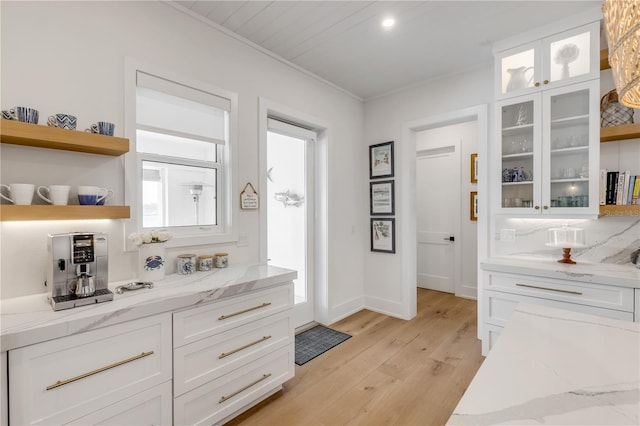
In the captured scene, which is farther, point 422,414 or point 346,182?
point 346,182

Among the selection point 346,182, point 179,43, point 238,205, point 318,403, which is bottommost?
point 318,403

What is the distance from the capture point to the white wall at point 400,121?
121 inches

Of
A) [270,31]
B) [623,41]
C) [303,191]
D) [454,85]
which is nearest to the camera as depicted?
[623,41]

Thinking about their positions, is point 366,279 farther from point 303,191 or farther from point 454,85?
point 454,85

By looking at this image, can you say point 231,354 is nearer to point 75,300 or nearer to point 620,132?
point 75,300

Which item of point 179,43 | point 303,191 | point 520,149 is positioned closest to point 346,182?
point 303,191

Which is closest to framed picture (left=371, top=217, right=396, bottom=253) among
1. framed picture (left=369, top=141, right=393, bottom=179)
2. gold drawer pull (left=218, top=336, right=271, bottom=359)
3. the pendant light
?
framed picture (left=369, top=141, right=393, bottom=179)

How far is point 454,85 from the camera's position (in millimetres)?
3189

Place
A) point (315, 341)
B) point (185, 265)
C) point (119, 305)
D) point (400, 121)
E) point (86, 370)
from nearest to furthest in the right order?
point (86, 370) < point (119, 305) < point (185, 265) < point (315, 341) < point (400, 121)

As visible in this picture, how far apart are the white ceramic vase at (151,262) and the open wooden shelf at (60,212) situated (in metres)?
0.24

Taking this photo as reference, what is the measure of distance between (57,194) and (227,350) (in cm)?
126

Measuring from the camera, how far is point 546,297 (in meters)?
2.26

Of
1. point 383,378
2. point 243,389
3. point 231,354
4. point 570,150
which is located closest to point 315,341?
point 383,378

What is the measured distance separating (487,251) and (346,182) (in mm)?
1699
